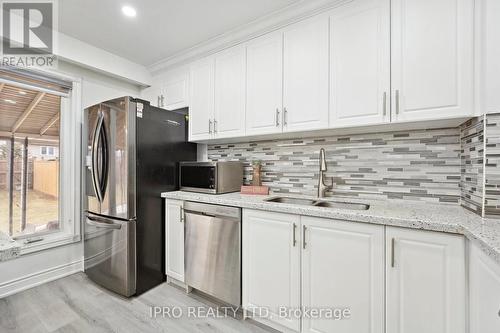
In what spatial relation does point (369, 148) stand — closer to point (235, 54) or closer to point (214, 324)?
point (235, 54)

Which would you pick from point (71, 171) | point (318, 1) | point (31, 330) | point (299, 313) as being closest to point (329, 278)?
point (299, 313)

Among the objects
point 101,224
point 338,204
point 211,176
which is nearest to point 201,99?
point 211,176

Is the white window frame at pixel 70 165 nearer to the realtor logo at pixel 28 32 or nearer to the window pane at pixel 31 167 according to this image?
the window pane at pixel 31 167

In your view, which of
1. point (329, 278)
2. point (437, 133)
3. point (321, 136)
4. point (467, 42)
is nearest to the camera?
point (467, 42)

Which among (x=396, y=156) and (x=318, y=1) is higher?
(x=318, y=1)

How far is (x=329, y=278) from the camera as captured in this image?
138 centimetres

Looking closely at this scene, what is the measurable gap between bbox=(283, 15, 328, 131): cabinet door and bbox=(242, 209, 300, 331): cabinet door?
78 centimetres

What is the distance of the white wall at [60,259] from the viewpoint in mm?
2084

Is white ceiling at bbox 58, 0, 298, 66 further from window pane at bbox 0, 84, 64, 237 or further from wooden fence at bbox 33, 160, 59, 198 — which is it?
wooden fence at bbox 33, 160, 59, 198

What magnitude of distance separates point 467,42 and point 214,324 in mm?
2442

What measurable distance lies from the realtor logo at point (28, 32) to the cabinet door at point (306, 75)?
1958 mm

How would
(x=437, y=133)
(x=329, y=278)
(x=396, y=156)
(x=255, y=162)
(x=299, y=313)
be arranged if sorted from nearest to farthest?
(x=329, y=278) → (x=299, y=313) → (x=437, y=133) → (x=396, y=156) → (x=255, y=162)

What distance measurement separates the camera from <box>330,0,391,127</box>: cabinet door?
148 centimetres

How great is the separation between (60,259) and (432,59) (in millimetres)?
3669
